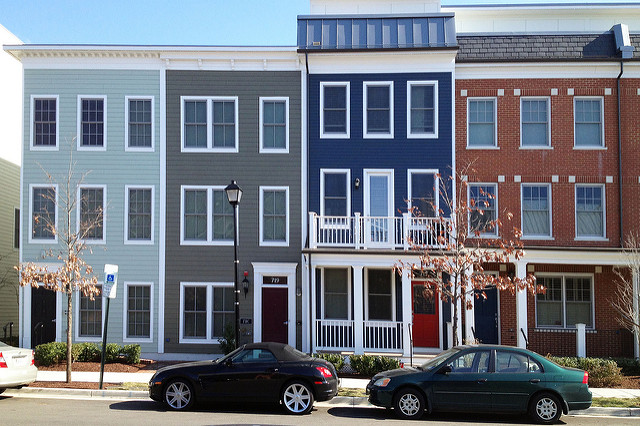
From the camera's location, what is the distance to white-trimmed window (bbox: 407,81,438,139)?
20.9 meters

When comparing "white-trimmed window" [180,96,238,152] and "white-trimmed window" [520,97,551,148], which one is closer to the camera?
"white-trimmed window" [180,96,238,152]

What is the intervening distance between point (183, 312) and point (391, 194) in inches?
315

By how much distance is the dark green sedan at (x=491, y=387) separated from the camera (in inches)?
478

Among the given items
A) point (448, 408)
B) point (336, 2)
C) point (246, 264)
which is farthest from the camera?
point (336, 2)

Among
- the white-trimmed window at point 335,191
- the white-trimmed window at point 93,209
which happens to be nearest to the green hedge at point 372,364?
the white-trimmed window at point 335,191

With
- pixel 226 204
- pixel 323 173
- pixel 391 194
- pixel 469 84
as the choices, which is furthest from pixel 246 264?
pixel 469 84

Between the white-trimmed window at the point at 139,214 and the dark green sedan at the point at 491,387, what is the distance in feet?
37.2

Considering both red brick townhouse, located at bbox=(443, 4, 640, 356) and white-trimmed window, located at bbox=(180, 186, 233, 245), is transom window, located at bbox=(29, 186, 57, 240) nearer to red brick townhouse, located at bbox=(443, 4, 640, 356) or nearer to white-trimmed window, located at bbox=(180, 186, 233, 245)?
white-trimmed window, located at bbox=(180, 186, 233, 245)

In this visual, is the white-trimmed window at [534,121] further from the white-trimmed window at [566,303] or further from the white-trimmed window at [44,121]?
the white-trimmed window at [44,121]

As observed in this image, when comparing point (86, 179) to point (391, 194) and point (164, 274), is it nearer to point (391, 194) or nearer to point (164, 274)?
point (164, 274)

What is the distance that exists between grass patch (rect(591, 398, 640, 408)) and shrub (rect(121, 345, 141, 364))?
12.6 metres

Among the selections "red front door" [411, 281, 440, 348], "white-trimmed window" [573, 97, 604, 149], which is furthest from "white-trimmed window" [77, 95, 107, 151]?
"white-trimmed window" [573, 97, 604, 149]

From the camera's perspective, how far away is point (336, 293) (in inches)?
821

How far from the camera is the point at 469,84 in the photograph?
2120 centimetres
